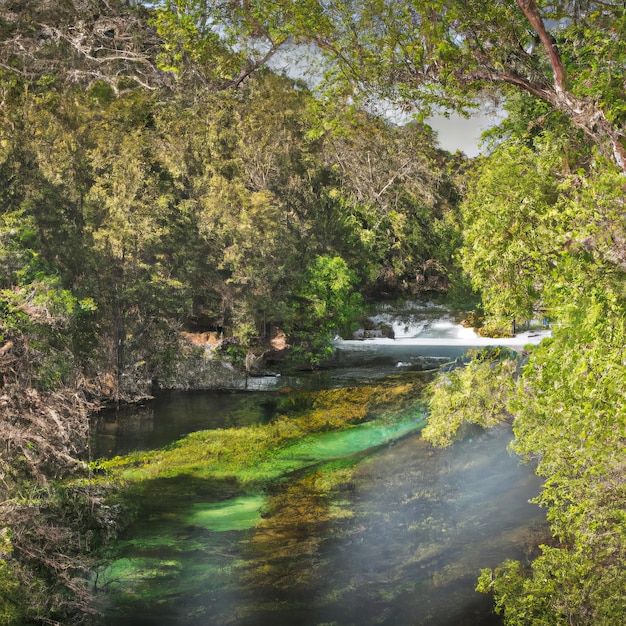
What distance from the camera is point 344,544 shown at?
1062 cm

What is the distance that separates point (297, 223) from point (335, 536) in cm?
1308

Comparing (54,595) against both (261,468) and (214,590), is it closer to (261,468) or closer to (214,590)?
(214,590)

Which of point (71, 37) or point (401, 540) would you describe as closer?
point (401, 540)

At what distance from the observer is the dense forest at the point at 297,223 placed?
20.3 feet

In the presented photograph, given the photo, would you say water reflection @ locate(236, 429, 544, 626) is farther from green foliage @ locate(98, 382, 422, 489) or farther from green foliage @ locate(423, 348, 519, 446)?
green foliage @ locate(423, 348, 519, 446)

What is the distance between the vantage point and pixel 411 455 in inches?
538

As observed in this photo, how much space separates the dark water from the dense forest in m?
0.92

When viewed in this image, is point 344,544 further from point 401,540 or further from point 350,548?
point 401,540

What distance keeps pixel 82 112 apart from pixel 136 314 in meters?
7.20

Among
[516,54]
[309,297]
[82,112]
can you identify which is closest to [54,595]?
[516,54]

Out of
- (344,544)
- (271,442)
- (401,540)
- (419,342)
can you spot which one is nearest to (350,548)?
(344,544)

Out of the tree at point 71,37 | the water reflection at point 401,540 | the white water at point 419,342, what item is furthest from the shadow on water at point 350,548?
the tree at point 71,37

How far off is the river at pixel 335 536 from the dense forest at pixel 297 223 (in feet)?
3.39

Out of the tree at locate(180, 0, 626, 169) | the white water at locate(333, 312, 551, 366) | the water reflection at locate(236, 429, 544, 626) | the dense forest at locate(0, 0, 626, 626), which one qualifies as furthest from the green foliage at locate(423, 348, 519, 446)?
the white water at locate(333, 312, 551, 366)
